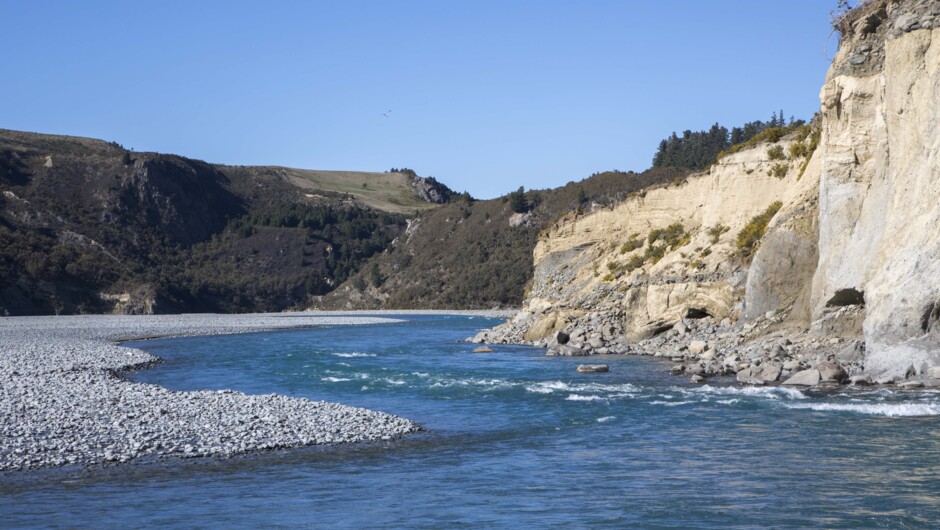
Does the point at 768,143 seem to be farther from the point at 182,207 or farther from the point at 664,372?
the point at 182,207

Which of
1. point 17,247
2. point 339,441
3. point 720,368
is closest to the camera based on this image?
point 339,441

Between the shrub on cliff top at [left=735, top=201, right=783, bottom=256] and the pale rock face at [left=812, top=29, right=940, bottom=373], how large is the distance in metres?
7.36

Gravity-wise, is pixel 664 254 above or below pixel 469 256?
below

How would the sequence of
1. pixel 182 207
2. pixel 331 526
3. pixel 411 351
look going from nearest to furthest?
pixel 331 526, pixel 411 351, pixel 182 207

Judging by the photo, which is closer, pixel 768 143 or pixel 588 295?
pixel 768 143

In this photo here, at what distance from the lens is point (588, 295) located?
4669 centimetres

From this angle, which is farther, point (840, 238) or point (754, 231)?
point (754, 231)

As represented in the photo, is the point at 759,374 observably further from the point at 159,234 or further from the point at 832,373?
the point at 159,234

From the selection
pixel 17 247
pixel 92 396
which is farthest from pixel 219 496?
pixel 17 247

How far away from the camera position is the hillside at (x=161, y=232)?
10100cm

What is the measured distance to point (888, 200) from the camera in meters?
25.6

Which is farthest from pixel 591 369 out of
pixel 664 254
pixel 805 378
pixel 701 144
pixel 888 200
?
pixel 701 144

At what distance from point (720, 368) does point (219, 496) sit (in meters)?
18.6

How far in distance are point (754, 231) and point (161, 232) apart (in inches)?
4342
